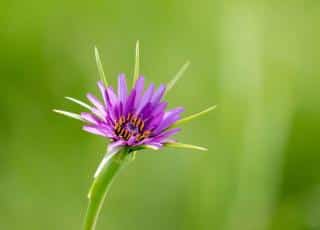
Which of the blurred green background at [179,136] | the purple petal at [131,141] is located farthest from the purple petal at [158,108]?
the blurred green background at [179,136]

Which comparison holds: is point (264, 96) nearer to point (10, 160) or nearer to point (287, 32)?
point (287, 32)

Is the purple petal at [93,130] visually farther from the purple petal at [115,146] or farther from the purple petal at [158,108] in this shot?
the purple petal at [158,108]

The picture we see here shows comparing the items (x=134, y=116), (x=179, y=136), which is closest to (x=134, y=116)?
(x=134, y=116)

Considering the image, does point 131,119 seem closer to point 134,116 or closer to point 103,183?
point 134,116

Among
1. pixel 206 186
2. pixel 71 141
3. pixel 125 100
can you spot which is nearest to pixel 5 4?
pixel 71 141

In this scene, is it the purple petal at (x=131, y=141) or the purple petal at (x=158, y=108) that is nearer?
the purple petal at (x=131, y=141)

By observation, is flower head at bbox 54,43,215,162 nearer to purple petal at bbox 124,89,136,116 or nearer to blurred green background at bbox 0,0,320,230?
purple petal at bbox 124,89,136,116

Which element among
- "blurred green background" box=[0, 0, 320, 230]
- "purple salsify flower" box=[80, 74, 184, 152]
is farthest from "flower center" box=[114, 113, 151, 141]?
"blurred green background" box=[0, 0, 320, 230]

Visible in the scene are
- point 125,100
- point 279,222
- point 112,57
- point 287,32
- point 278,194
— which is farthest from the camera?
point 287,32
